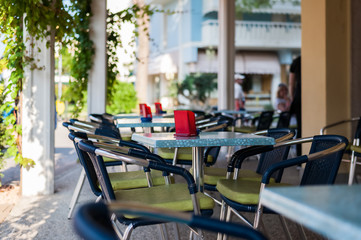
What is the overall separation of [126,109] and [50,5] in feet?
31.7

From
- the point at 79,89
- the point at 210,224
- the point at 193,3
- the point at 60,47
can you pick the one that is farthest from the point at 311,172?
the point at 193,3

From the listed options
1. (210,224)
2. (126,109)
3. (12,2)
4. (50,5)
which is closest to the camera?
(210,224)

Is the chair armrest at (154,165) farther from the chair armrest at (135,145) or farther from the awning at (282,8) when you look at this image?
the awning at (282,8)

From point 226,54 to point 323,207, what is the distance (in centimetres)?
820

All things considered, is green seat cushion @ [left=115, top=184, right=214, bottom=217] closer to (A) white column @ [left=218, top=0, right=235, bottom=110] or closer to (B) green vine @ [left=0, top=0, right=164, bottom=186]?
(B) green vine @ [left=0, top=0, right=164, bottom=186]

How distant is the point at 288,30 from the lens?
17859 millimetres

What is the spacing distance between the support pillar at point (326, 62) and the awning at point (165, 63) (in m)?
12.5

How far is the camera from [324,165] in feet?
7.52

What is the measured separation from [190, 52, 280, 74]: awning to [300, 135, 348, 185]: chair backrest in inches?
576

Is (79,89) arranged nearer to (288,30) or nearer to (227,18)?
(227,18)

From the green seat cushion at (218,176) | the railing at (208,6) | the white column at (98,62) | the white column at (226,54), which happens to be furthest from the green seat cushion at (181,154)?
the railing at (208,6)

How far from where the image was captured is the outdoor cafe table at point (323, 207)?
0.76 m

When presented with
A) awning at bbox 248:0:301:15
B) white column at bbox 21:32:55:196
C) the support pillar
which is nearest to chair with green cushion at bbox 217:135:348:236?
white column at bbox 21:32:55:196

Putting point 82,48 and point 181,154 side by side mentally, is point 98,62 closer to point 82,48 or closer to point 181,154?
point 82,48
